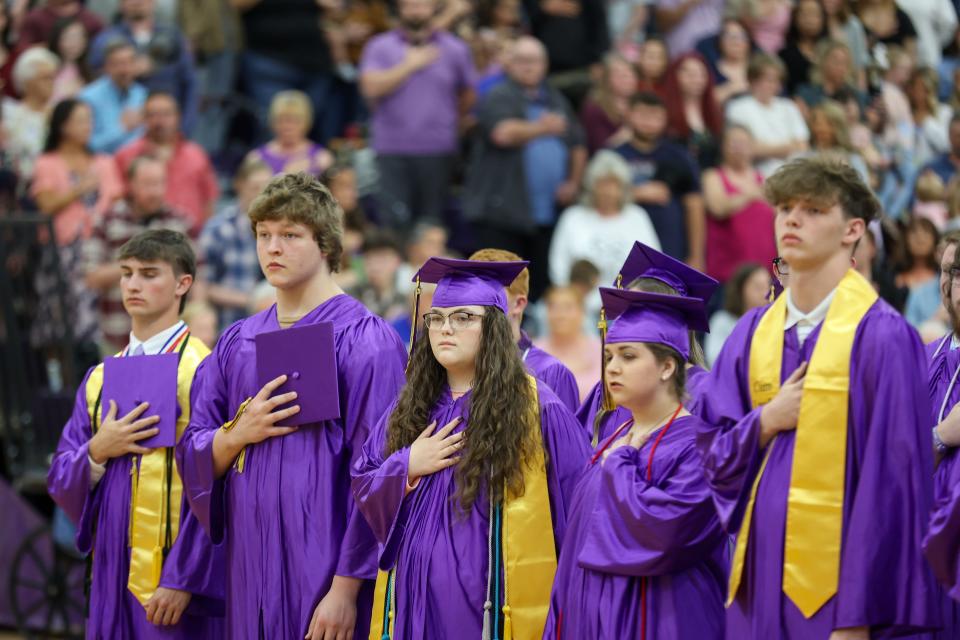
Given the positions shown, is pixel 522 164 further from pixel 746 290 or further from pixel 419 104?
pixel 746 290

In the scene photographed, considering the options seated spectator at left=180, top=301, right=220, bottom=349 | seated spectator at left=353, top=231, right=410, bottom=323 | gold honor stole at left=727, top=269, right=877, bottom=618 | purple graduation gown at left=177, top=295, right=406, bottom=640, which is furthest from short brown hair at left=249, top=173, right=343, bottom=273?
seated spectator at left=353, top=231, right=410, bottom=323

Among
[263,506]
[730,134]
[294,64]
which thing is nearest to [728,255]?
[730,134]

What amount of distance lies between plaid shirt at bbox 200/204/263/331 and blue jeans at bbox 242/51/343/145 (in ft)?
10.3

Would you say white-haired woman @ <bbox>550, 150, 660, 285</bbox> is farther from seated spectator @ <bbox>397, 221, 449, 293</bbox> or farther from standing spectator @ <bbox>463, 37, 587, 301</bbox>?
seated spectator @ <bbox>397, 221, 449, 293</bbox>

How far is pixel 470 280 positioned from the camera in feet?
17.8

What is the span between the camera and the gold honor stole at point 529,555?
5180 millimetres

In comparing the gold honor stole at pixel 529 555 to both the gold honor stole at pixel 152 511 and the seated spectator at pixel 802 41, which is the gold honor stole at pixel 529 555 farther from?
the seated spectator at pixel 802 41

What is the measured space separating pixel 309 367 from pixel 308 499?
0.47 metres

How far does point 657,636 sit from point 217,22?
9.36 meters

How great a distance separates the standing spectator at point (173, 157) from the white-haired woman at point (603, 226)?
2558mm

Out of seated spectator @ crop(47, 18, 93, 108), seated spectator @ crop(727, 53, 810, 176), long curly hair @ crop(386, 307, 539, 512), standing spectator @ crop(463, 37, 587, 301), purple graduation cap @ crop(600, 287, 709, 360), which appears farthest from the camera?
seated spectator @ crop(47, 18, 93, 108)

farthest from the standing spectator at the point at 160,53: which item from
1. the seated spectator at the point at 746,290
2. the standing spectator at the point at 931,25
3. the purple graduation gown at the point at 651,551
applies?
the purple graduation gown at the point at 651,551

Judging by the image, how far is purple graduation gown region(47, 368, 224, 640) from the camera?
606 cm

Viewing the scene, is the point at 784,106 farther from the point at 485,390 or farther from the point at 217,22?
the point at 485,390
